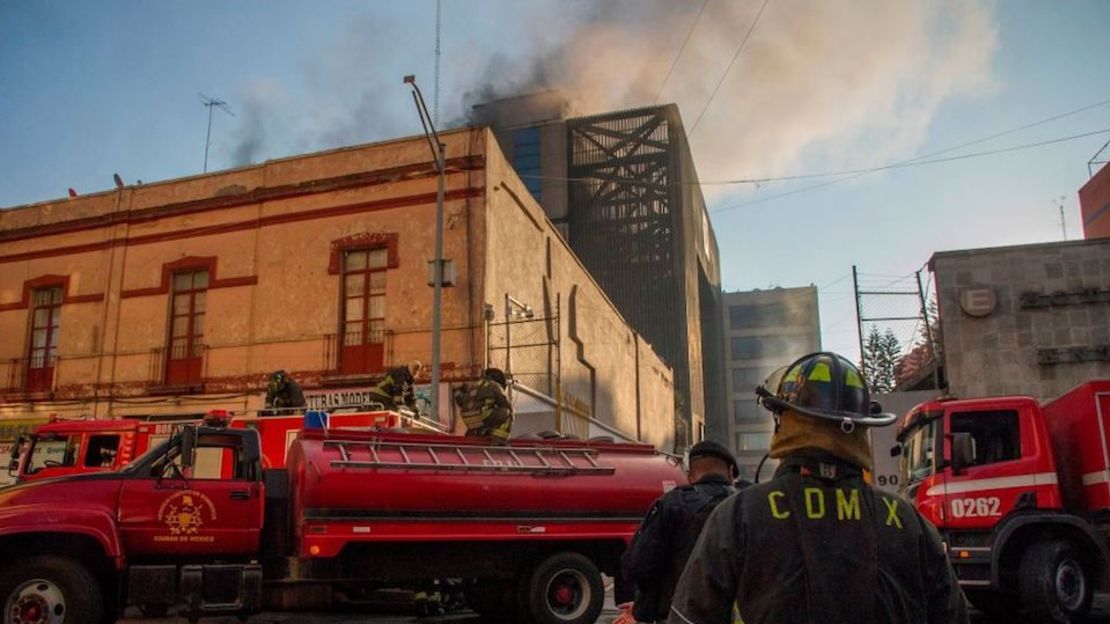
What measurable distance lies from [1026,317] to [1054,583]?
466 inches

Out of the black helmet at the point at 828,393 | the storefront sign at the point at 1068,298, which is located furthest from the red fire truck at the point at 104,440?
the storefront sign at the point at 1068,298

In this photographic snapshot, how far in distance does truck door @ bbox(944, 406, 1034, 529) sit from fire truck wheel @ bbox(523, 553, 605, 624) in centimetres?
430

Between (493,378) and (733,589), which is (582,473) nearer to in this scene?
(493,378)

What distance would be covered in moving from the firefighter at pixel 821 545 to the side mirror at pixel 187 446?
23.4ft

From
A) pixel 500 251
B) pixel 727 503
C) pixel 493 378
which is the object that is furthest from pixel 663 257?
pixel 727 503

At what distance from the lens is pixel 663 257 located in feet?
177

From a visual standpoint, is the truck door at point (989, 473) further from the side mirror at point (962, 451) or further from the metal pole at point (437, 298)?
the metal pole at point (437, 298)

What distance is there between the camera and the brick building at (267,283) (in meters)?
20.3

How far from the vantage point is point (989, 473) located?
10070 mm

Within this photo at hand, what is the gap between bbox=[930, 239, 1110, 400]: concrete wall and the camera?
62.7 feet

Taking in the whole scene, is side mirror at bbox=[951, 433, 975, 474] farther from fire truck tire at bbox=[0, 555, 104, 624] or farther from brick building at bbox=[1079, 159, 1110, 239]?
brick building at bbox=[1079, 159, 1110, 239]

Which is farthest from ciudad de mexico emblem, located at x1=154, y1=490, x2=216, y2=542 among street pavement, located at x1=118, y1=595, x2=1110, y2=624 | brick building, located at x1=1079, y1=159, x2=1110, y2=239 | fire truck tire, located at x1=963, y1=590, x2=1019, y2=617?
brick building, located at x1=1079, y1=159, x2=1110, y2=239

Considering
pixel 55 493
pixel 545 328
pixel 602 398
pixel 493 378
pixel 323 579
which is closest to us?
pixel 55 493

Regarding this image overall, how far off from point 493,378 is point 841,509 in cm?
882
